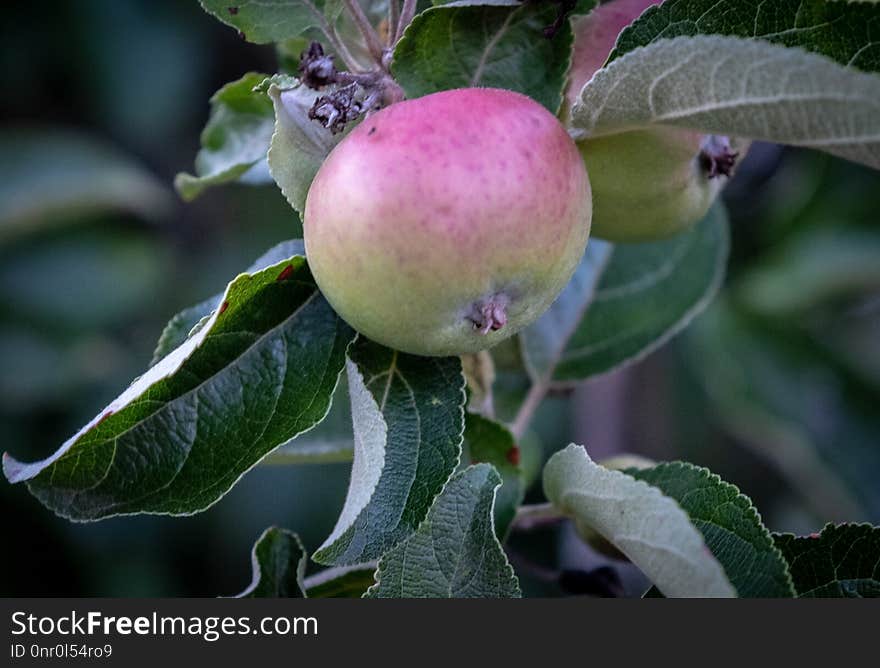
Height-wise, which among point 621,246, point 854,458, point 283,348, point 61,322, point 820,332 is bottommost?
point 854,458

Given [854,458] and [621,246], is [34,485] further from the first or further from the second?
[854,458]

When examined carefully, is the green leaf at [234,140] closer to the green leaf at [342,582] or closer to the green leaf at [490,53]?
the green leaf at [490,53]

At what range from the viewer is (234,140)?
1.16m

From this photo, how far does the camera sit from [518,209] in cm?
72

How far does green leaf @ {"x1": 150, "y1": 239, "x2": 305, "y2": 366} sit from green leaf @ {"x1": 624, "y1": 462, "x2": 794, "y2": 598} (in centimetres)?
39

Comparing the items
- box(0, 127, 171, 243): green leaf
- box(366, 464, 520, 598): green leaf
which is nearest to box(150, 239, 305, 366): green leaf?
box(366, 464, 520, 598): green leaf

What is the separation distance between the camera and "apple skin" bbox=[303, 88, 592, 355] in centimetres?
71

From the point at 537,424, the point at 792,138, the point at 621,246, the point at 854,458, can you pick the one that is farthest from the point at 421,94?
the point at 854,458

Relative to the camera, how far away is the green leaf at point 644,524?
0.72 m

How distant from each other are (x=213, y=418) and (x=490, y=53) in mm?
405

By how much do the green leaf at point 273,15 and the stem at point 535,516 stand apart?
533 mm

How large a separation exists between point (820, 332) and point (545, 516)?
4.49 ft

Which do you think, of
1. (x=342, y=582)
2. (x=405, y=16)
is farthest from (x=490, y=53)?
(x=342, y=582)

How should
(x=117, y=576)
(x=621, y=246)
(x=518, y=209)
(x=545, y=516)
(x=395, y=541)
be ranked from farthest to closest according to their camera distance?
(x=117, y=576)
(x=621, y=246)
(x=545, y=516)
(x=395, y=541)
(x=518, y=209)
